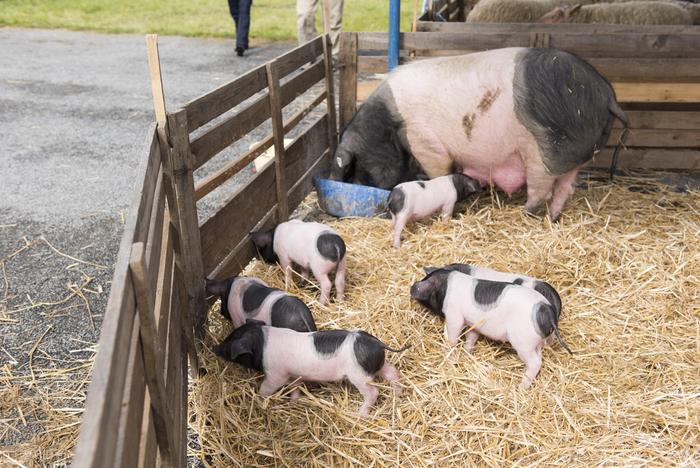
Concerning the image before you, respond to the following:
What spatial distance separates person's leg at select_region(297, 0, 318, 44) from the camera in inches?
362

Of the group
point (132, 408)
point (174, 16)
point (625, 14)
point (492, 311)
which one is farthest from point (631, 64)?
point (174, 16)

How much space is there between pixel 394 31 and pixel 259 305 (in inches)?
126

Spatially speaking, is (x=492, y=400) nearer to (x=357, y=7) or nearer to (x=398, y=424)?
(x=398, y=424)

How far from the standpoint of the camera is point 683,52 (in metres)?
5.23

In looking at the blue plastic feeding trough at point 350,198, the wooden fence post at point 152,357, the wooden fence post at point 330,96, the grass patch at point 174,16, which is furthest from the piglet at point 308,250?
the grass patch at point 174,16

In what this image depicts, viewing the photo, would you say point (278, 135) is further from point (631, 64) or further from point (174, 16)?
point (174, 16)

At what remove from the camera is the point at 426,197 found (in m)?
4.52

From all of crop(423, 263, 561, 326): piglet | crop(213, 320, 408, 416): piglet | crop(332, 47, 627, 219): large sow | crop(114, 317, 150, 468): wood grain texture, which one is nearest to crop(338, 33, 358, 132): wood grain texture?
crop(332, 47, 627, 219): large sow

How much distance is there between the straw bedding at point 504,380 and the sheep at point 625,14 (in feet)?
13.5

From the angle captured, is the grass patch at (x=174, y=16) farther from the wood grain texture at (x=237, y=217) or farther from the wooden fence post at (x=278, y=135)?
the wood grain texture at (x=237, y=217)

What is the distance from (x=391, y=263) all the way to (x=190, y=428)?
6.14 ft

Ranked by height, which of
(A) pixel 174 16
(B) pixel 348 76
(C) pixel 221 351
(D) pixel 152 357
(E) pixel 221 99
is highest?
(E) pixel 221 99

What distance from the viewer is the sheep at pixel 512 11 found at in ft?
26.4

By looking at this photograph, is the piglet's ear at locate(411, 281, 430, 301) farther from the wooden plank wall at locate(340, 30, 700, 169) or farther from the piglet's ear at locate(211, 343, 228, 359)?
the wooden plank wall at locate(340, 30, 700, 169)
